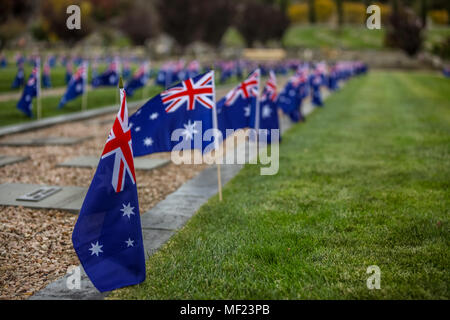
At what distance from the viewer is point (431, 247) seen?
15.2 ft

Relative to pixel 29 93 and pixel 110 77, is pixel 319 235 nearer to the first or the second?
pixel 29 93

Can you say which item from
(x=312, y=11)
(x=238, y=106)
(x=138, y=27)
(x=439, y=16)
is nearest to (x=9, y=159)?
(x=238, y=106)

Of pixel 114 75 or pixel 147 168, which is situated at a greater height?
pixel 114 75

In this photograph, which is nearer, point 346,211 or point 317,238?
point 317,238

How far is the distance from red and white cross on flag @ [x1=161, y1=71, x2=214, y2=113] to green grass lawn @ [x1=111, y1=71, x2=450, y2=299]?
144 centimetres

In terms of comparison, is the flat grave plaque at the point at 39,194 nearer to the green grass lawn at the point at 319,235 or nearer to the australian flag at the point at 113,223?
the green grass lawn at the point at 319,235

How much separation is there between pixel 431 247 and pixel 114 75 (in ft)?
54.4

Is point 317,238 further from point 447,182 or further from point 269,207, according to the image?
point 447,182

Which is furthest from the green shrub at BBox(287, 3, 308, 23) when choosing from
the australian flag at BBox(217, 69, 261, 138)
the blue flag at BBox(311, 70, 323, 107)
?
the australian flag at BBox(217, 69, 261, 138)

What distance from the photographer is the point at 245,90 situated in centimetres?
812

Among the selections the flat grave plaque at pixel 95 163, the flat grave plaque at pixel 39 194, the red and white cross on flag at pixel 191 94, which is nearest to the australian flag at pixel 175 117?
the red and white cross on flag at pixel 191 94

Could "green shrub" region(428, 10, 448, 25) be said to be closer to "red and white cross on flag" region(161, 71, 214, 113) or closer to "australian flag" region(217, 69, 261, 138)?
"australian flag" region(217, 69, 261, 138)

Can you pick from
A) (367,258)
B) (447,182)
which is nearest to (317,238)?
(367,258)
